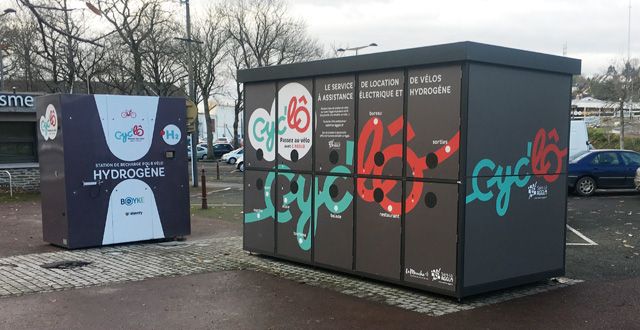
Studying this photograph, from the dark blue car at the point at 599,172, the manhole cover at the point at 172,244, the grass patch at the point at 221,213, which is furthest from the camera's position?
the dark blue car at the point at 599,172

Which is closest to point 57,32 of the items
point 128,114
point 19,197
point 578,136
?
point 128,114

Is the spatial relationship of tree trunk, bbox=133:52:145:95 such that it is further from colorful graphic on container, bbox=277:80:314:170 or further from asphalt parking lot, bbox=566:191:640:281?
colorful graphic on container, bbox=277:80:314:170

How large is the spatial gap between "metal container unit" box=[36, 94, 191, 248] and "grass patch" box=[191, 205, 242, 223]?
3.20m

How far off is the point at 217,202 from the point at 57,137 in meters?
8.59

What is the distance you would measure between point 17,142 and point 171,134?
38.3 ft

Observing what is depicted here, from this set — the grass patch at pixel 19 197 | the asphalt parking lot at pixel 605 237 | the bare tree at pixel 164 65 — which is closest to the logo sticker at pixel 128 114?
the asphalt parking lot at pixel 605 237

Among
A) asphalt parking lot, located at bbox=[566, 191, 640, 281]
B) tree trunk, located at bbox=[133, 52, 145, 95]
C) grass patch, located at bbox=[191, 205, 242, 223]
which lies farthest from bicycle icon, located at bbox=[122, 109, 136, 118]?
tree trunk, located at bbox=[133, 52, 145, 95]

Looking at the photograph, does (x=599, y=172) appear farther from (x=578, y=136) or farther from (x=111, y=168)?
(x=111, y=168)

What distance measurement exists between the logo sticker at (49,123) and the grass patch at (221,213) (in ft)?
15.5

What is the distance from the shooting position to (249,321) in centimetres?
576

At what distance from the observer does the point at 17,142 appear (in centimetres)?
1933

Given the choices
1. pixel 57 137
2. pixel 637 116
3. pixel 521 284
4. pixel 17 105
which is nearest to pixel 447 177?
pixel 521 284

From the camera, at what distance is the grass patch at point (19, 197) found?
17.7 meters

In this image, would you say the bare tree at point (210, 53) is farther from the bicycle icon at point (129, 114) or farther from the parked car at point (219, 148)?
the bicycle icon at point (129, 114)
